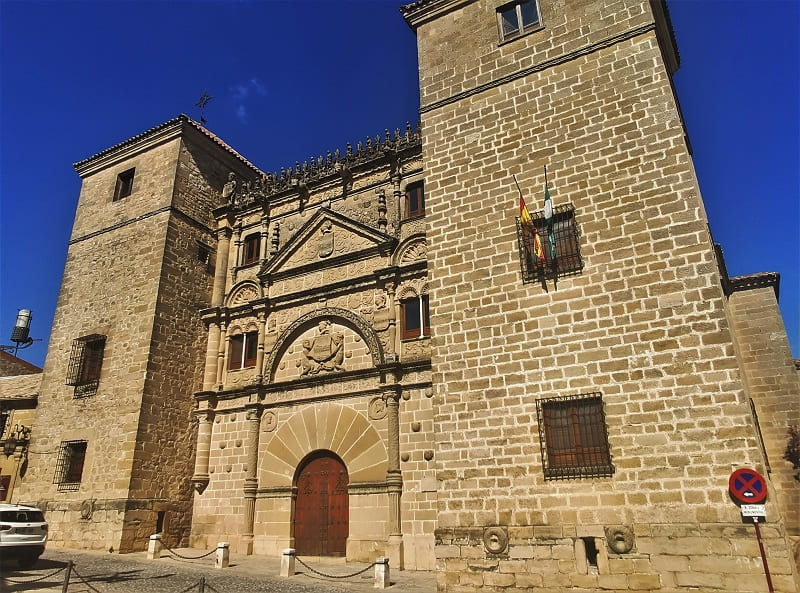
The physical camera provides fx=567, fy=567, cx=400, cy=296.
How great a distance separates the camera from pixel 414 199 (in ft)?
42.6

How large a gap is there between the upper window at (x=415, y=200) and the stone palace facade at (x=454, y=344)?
0.12ft

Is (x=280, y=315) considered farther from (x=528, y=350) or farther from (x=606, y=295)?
(x=606, y=295)

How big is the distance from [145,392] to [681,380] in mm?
11149

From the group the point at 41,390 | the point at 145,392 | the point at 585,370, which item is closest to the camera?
the point at 585,370

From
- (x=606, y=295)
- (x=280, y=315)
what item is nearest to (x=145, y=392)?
(x=280, y=315)

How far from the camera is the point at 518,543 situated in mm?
7223

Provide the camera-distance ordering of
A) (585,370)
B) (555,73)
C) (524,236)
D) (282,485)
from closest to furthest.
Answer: (585,370) < (524,236) < (555,73) < (282,485)

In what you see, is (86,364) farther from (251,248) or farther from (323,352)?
(323,352)

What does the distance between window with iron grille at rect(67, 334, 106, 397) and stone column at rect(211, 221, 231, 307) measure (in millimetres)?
2897

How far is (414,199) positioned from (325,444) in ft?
18.9

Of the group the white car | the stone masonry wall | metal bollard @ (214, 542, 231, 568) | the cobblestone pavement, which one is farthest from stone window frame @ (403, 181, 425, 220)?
the white car

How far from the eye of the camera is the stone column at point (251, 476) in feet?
39.1

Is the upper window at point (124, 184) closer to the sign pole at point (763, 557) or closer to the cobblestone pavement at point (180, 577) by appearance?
the cobblestone pavement at point (180, 577)

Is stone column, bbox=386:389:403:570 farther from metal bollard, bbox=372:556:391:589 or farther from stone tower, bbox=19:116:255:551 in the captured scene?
stone tower, bbox=19:116:255:551
